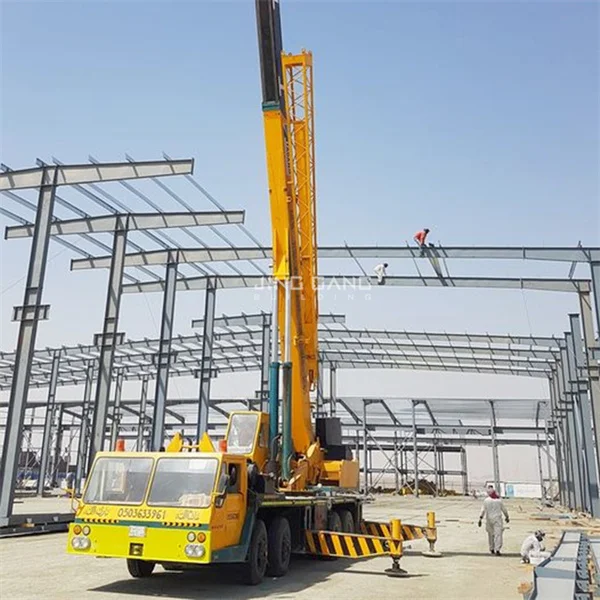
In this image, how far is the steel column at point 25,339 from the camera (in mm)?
15414

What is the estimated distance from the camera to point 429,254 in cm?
2042

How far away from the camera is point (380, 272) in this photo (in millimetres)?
21766

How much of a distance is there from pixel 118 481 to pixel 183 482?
111 centimetres

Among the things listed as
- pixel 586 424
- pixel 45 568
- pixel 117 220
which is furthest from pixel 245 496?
pixel 586 424

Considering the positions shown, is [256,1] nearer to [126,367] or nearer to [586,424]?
[586,424]

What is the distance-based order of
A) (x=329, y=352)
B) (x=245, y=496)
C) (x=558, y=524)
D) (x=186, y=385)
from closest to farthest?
(x=245, y=496), (x=558, y=524), (x=329, y=352), (x=186, y=385)

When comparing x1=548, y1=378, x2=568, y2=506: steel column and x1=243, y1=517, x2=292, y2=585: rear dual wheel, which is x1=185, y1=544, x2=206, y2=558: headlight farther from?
x1=548, y1=378, x2=568, y2=506: steel column

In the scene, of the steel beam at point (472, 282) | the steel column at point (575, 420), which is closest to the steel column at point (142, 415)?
the steel beam at point (472, 282)

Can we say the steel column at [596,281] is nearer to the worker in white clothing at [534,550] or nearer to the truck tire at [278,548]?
the worker in white clothing at [534,550]

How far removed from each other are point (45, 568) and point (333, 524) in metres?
5.63

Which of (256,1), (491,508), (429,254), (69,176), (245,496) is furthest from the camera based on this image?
(429,254)

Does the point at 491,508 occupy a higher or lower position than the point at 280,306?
lower

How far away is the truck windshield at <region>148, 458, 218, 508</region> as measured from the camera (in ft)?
28.5

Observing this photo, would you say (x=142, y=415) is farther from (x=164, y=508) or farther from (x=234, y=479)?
(x=164, y=508)
